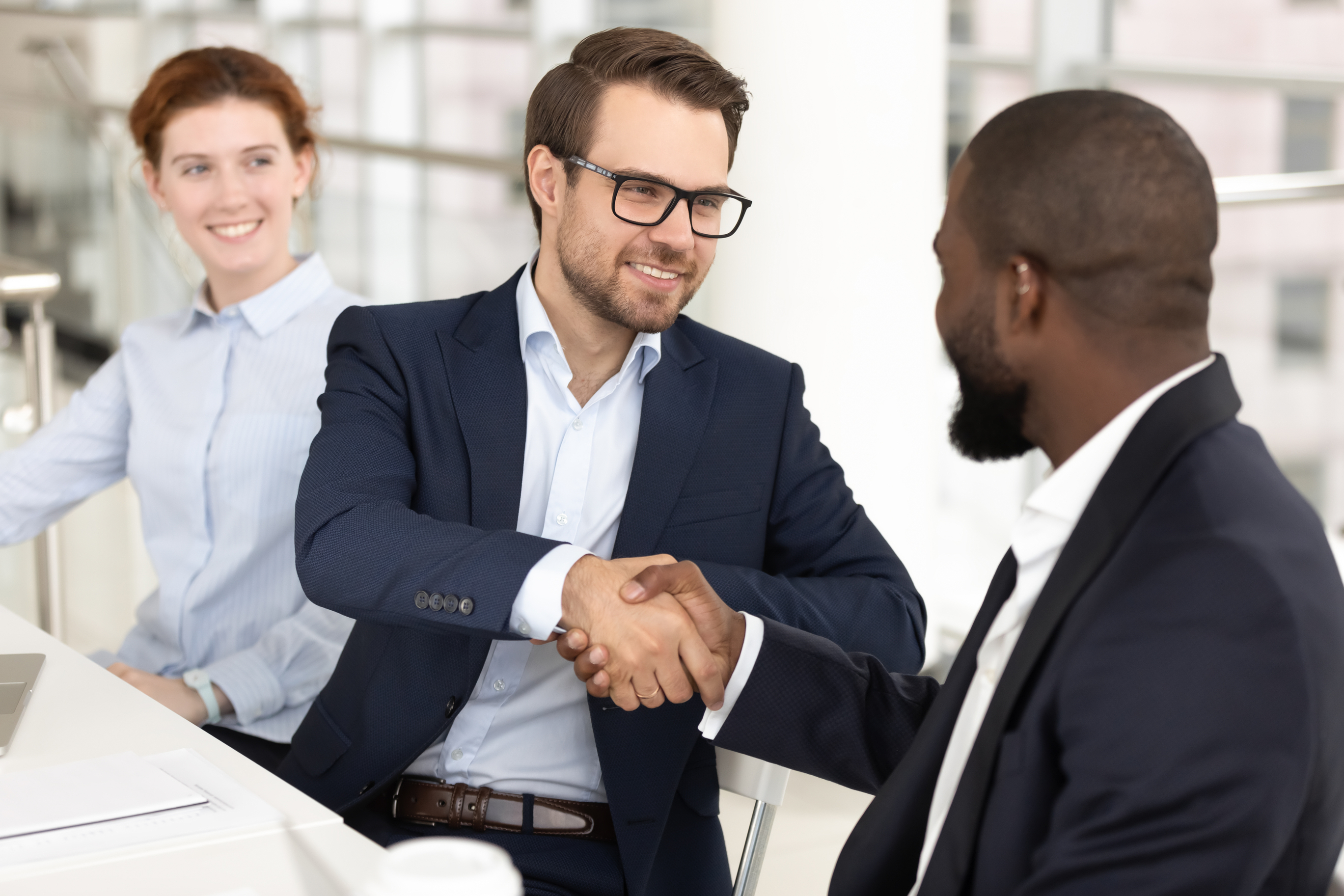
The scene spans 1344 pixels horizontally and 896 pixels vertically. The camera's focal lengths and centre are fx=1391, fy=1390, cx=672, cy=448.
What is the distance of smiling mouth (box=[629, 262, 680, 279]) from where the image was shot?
5.73 feet

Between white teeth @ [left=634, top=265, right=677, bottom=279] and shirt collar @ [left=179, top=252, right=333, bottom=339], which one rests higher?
white teeth @ [left=634, top=265, right=677, bottom=279]

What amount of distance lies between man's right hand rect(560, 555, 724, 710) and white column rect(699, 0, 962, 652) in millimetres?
1513

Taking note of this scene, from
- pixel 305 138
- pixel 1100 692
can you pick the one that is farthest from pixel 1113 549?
pixel 305 138

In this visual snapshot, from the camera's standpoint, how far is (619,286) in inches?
68.7

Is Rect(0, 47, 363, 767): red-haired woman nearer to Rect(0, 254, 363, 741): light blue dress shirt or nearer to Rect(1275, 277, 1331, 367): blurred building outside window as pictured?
Rect(0, 254, 363, 741): light blue dress shirt

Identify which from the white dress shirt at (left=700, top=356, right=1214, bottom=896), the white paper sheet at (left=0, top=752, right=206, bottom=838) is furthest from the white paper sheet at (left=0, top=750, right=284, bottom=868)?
the white dress shirt at (left=700, top=356, right=1214, bottom=896)

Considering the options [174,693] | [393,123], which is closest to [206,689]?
[174,693]

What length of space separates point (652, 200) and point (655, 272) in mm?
89

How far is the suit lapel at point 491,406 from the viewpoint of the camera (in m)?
1.72

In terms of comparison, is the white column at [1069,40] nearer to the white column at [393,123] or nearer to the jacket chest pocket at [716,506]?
the jacket chest pocket at [716,506]

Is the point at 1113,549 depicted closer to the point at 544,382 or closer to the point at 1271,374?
the point at 544,382

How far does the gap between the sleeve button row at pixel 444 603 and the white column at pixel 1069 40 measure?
90.2 inches

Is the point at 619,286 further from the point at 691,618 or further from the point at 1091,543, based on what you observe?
the point at 1091,543

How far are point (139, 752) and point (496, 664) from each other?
1.56ft
